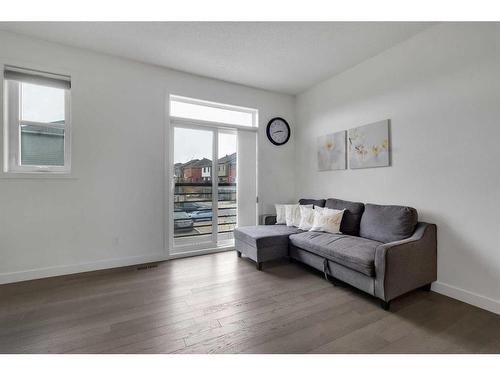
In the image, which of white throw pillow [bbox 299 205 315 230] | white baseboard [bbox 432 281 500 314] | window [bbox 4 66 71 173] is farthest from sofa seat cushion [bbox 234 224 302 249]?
window [bbox 4 66 71 173]

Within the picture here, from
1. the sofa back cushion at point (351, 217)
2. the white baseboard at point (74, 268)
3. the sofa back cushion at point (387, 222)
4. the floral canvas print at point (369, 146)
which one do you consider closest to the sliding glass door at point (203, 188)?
the white baseboard at point (74, 268)

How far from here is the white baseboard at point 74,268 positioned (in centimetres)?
250

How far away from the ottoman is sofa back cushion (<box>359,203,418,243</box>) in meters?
0.89

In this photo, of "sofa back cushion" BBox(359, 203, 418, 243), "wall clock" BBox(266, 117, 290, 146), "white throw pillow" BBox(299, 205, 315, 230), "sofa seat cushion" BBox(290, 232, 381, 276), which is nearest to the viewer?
"sofa seat cushion" BBox(290, 232, 381, 276)

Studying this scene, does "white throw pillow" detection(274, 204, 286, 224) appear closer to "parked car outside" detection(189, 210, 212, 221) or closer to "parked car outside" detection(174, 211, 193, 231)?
"parked car outside" detection(189, 210, 212, 221)

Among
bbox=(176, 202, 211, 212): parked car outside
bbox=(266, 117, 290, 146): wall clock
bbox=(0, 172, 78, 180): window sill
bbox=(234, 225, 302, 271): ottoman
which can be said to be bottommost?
bbox=(234, 225, 302, 271): ottoman

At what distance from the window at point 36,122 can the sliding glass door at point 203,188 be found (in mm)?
1317

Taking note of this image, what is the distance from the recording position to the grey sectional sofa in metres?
2.02

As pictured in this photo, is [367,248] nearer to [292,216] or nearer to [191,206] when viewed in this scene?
[292,216]

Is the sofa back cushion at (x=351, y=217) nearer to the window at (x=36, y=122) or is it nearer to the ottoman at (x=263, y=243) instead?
the ottoman at (x=263, y=243)

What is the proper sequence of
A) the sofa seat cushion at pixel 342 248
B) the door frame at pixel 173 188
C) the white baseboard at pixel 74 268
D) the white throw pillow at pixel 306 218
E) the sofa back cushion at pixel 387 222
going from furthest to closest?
the door frame at pixel 173 188 → the white throw pillow at pixel 306 218 → the white baseboard at pixel 74 268 → the sofa back cushion at pixel 387 222 → the sofa seat cushion at pixel 342 248

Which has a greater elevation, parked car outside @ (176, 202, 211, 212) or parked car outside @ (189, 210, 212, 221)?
parked car outside @ (176, 202, 211, 212)
